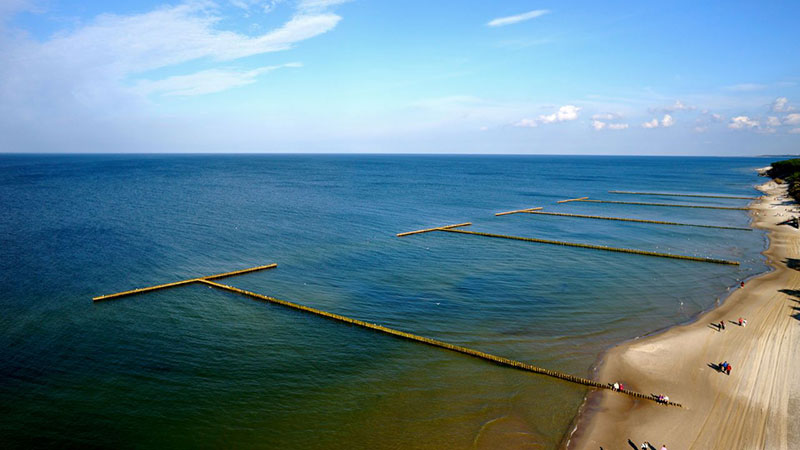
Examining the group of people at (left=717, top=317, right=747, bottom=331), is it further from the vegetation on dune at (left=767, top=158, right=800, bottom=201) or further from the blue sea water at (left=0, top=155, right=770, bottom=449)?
the vegetation on dune at (left=767, top=158, right=800, bottom=201)

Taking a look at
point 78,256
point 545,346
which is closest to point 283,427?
point 545,346

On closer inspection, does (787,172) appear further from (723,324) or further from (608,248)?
(723,324)

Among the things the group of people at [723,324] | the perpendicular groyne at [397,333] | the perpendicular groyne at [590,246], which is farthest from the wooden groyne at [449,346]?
the perpendicular groyne at [590,246]

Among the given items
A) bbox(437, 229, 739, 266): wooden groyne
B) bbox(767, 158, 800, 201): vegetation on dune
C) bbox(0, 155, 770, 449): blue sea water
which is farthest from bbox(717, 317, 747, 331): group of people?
bbox(767, 158, 800, 201): vegetation on dune

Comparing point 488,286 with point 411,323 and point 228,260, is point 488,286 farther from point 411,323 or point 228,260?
point 228,260

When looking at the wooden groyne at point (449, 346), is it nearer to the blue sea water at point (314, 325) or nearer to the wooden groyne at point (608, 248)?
the blue sea water at point (314, 325)

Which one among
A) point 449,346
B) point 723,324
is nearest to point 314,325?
point 449,346
